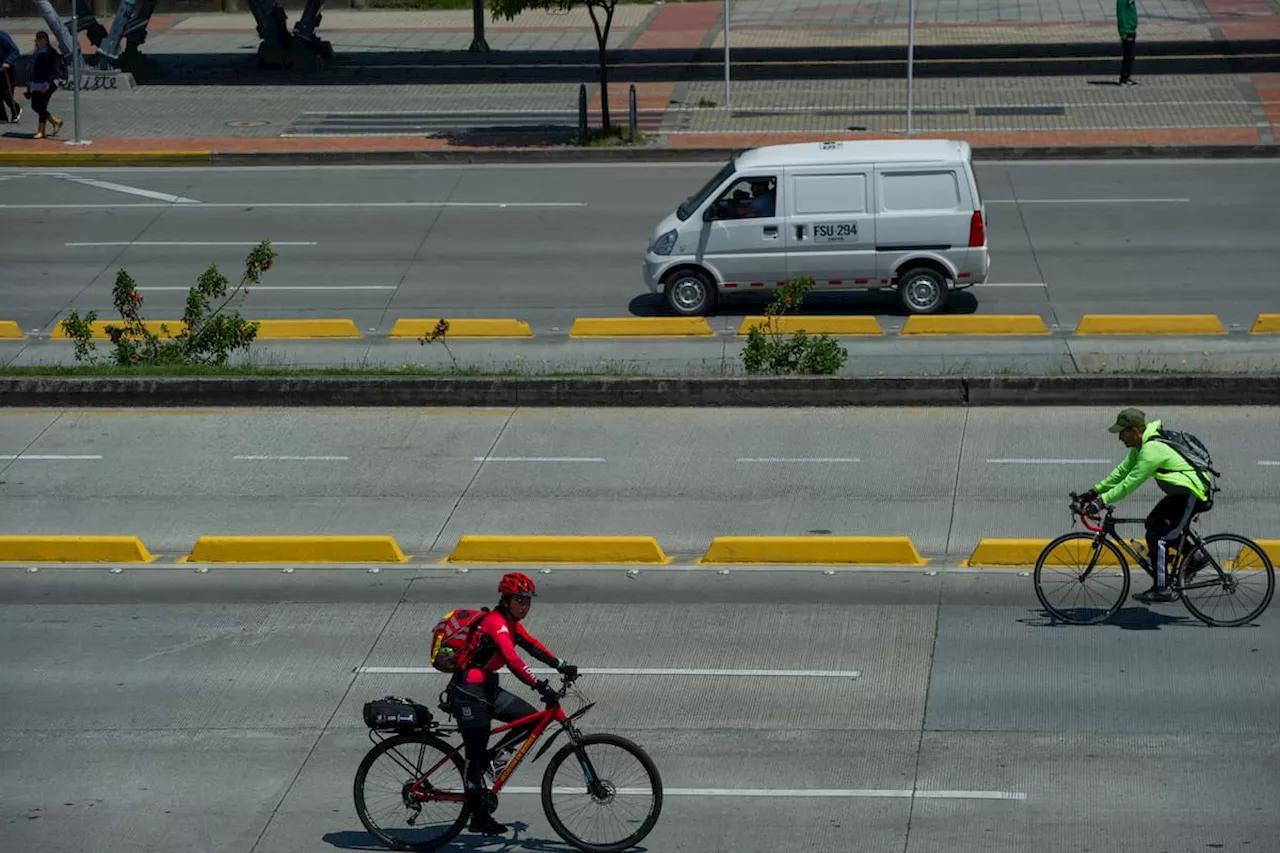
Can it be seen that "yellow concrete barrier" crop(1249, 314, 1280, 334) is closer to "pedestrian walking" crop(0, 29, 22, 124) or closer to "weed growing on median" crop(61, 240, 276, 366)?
"weed growing on median" crop(61, 240, 276, 366)

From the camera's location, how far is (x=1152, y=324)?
2116 cm

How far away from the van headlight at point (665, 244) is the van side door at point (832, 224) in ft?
4.60

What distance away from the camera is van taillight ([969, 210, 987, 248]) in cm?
2197

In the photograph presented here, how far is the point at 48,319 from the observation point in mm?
23109

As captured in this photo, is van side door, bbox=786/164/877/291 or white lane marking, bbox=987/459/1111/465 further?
van side door, bbox=786/164/877/291

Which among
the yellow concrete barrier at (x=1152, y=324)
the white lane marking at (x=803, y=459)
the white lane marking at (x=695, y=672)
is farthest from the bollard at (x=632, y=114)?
the white lane marking at (x=695, y=672)

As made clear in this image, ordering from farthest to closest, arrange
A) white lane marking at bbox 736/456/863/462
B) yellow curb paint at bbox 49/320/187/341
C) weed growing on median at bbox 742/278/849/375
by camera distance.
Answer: yellow curb paint at bbox 49/320/187/341
weed growing on median at bbox 742/278/849/375
white lane marking at bbox 736/456/863/462

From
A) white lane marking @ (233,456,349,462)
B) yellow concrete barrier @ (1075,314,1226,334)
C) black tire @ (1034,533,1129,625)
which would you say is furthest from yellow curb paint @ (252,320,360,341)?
black tire @ (1034,533,1129,625)

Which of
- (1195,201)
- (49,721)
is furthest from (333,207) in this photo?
(49,721)

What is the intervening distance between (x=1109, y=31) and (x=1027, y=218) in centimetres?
1739

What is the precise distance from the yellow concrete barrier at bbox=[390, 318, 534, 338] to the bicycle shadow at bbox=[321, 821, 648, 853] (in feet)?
40.0

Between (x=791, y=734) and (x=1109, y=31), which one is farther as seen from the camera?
(x=1109, y=31)

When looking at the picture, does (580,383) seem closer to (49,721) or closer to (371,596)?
(371,596)

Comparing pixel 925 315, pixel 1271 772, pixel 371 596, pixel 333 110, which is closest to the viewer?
pixel 1271 772
